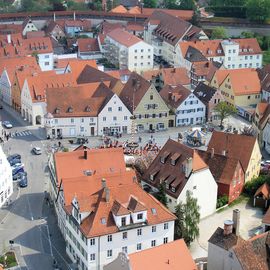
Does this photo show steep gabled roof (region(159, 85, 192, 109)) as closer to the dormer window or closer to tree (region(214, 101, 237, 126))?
tree (region(214, 101, 237, 126))

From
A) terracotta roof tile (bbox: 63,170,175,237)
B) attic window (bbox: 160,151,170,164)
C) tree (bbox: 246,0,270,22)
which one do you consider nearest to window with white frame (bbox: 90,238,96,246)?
terracotta roof tile (bbox: 63,170,175,237)

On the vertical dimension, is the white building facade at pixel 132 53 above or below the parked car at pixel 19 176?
above

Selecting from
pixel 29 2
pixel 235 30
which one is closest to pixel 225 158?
pixel 235 30

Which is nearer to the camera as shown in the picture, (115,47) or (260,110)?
(260,110)

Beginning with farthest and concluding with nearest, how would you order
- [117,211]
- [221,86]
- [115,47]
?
[115,47], [221,86], [117,211]

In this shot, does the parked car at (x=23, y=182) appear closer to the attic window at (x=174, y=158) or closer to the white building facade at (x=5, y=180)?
the white building facade at (x=5, y=180)

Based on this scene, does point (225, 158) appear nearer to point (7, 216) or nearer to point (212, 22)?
point (7, 216)

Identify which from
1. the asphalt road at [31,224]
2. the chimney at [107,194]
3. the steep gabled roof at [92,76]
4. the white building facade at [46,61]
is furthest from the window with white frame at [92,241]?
the white building facade at [46,61]
